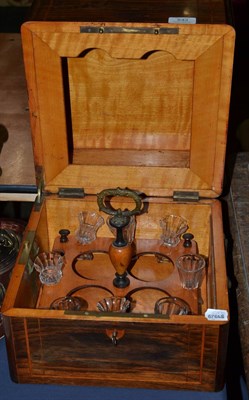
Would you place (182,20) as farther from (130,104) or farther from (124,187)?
(124,187)

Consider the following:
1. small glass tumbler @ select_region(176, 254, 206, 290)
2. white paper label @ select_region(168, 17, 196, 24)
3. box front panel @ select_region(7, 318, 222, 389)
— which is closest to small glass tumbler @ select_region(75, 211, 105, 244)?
small glass tumbler @ select_region(176, 254, 206, 290)

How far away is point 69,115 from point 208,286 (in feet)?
1.86

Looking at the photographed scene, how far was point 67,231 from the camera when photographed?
166 cm

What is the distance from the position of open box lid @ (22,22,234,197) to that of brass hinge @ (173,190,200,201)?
1 cm

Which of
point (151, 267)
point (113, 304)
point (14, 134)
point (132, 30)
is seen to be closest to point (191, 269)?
point (151, 267)

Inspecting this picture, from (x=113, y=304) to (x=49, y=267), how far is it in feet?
0.68

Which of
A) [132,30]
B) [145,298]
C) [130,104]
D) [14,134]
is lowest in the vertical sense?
[145,298]

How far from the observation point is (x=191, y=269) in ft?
5.13

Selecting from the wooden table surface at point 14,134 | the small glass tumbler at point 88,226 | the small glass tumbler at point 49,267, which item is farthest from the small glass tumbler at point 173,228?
the wooden table surface at point 14,134

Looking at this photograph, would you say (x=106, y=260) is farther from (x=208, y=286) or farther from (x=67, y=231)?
(x=208, y=286)

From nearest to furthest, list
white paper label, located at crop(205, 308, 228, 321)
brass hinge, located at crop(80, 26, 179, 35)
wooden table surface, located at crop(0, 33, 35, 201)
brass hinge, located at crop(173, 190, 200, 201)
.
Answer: white paper label, located at crop(205, 308, 228, 321) → brass hinge, located at crop(80, 26, 179, 35) → brass hinge, located at crop(173, 190, 200, 201) → wooden table surface, located at crop(0, 33, 35, 201)

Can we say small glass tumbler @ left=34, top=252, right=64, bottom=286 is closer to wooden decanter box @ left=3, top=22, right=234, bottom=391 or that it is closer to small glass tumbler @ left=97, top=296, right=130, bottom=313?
wooden decanter box @ left=3, top=22, right=234, bottom=391

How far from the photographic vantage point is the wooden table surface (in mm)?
1826

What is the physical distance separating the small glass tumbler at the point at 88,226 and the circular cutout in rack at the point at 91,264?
44 millimetres
